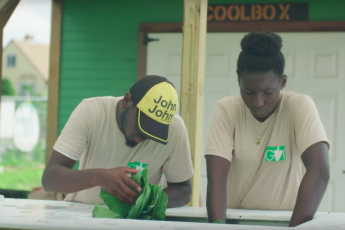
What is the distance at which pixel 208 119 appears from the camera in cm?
525

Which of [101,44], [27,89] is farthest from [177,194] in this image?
[27,89]

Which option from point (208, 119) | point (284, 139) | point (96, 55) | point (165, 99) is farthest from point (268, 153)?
point (96, 55)

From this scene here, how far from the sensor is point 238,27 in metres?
5.13

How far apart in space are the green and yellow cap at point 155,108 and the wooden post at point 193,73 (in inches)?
28.9

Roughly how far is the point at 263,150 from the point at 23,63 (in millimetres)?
27718

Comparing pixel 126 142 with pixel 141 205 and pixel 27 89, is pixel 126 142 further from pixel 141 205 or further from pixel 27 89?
pixel 27 89

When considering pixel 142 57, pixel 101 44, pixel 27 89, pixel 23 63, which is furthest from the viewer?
pixel 23 63

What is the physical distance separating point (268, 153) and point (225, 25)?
3171 mm

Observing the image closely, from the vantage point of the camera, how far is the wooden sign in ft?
16.5

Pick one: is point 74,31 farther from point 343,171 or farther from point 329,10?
point 343,171

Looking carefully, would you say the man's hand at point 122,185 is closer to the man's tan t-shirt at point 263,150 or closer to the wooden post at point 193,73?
the man's tan t-shirt at point 263,150

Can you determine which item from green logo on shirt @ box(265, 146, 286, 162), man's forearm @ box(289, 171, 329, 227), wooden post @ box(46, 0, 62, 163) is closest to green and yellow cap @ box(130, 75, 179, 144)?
green logo on shirt @ box(265, 146, 286, 162)

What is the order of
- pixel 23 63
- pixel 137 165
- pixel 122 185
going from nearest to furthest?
pixel 122 185, pixel 137 165, pixel 23 63

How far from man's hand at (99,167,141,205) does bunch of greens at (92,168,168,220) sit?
0.8 inches
